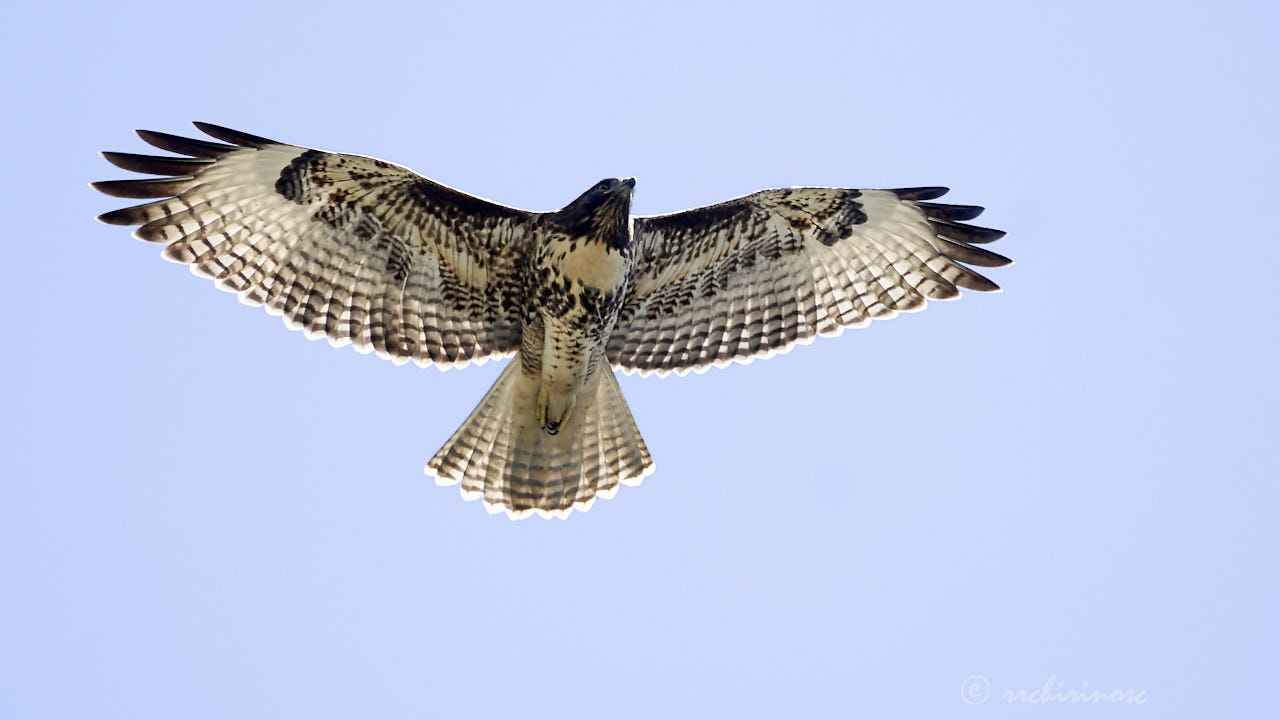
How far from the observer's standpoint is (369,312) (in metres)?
9.21

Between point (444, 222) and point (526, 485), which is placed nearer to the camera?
point (444, 222)

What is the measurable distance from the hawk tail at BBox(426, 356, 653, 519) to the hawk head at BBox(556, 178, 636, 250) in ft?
4.47

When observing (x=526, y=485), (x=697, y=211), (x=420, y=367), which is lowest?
(x=526, y=485)

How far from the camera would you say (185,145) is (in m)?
8.61

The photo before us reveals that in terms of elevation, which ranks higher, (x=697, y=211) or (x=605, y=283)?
(x=697, y=211)

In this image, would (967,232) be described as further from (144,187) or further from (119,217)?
(119,217)

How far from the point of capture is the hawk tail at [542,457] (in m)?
9.70

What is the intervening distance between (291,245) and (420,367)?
113 centimetres

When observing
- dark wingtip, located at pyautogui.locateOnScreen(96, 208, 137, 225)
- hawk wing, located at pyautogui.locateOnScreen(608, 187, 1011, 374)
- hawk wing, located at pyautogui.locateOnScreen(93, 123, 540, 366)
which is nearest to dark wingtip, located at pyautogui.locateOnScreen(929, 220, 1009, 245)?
hawk wing, located at pyautogui.locateOnScreen(608, 187, 1011, 374)

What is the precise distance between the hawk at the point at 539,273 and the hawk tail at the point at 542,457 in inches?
0.5

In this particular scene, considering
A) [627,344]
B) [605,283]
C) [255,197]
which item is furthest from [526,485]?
[255,197]

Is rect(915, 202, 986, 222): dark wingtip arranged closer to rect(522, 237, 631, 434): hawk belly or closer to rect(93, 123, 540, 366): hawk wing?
rect(522, 237, 631, 434): hawk belly

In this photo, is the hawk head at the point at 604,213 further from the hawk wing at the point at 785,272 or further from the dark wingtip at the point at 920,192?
the dark wingtip at the point at 920,192

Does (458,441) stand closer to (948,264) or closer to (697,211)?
(697,211)
